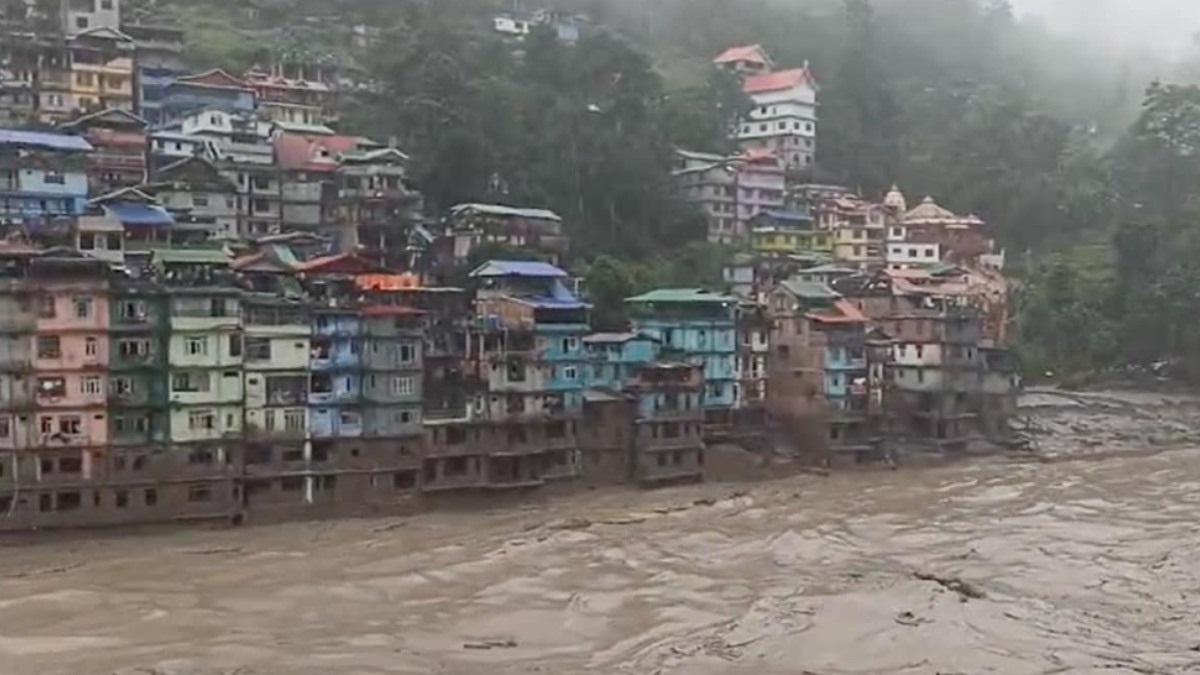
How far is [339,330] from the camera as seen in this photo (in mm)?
32406

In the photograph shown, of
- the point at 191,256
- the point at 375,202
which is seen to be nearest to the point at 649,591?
the point at 191,256

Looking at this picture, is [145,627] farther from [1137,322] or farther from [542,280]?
[1137,322]

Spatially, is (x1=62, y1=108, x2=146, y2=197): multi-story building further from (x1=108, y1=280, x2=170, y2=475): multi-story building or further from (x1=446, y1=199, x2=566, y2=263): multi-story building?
(x1=108, y1=280, x2=170, y2=475): multi-story building

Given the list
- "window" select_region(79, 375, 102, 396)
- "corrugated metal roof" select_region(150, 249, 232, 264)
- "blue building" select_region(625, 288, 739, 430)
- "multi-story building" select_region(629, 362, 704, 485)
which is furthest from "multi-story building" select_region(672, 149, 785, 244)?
"window" select_region(79, 375, 102, 396)

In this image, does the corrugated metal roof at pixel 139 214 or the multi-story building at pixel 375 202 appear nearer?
the corrugated metal roof at pixel 139 214

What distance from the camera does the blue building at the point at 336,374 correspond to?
32094 mm

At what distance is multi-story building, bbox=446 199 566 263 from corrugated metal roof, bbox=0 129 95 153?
11.1 metres

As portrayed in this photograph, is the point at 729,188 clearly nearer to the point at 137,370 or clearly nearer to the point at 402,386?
the point at 402,386

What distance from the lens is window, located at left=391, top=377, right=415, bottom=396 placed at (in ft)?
108

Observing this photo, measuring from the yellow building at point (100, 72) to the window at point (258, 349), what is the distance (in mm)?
19879

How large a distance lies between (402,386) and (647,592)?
451 inches

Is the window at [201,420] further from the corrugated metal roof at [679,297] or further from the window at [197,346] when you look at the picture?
the corrugated metal roof at [679,297]

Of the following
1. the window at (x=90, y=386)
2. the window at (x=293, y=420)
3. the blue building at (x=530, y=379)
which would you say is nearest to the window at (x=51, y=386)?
the window at (x=90, y=386)

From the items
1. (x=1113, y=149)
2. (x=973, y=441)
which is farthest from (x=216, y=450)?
(x=1113, y=149)
